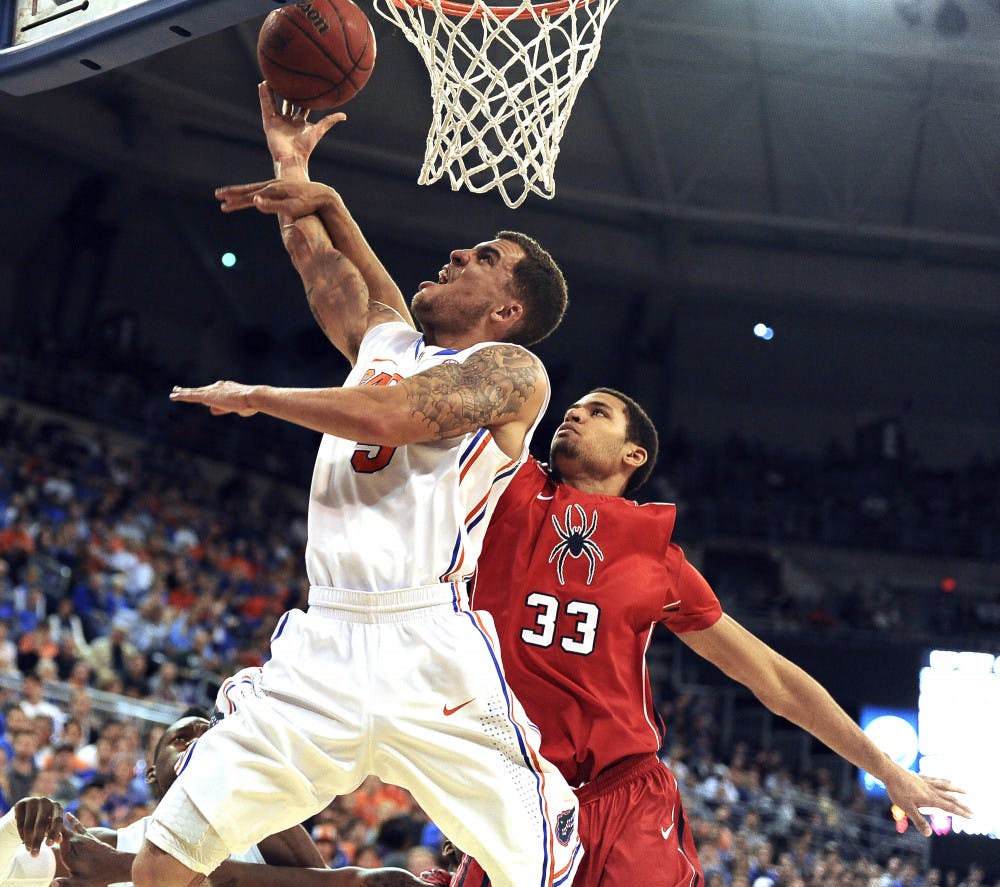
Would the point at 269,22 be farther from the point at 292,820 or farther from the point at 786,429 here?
the point at 786,429

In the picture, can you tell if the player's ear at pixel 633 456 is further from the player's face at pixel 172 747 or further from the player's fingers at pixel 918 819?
the player's face at pixel 172 747

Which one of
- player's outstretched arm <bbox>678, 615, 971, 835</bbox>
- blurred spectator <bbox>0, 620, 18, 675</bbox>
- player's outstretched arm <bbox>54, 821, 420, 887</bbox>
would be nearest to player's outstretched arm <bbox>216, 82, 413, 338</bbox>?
player's outstretched arm <bbox>678, 615, 971, 835</bbox>

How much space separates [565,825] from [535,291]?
129 cm

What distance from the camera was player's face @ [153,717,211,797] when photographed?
3.88 m

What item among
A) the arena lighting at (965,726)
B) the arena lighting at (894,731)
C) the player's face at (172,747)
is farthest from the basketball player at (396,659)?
the arena lighting at (894,731)

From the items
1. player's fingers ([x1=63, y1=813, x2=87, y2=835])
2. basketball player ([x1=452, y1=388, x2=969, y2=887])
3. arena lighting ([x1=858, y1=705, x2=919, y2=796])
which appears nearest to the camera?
player's fingers ([x1=63, y1=813, x2=87, y2=835])

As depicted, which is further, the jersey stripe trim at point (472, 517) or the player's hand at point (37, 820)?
the player's hand at point (37, 820)

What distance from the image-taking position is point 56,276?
630 inches

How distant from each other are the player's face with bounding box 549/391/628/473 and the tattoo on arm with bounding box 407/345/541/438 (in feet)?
2.10

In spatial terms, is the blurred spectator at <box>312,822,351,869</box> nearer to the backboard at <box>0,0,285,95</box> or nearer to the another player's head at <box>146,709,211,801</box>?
the another player's head at <box>146,709,211,801</box>

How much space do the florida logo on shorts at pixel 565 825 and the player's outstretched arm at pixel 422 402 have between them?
2.72ft

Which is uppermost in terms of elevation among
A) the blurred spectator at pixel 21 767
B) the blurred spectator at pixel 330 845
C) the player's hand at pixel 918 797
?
the player's hand at pixel 918 797

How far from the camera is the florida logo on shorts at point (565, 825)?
3.00 metres

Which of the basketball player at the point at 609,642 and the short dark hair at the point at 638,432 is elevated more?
the short dark hair at the point at 638,432
